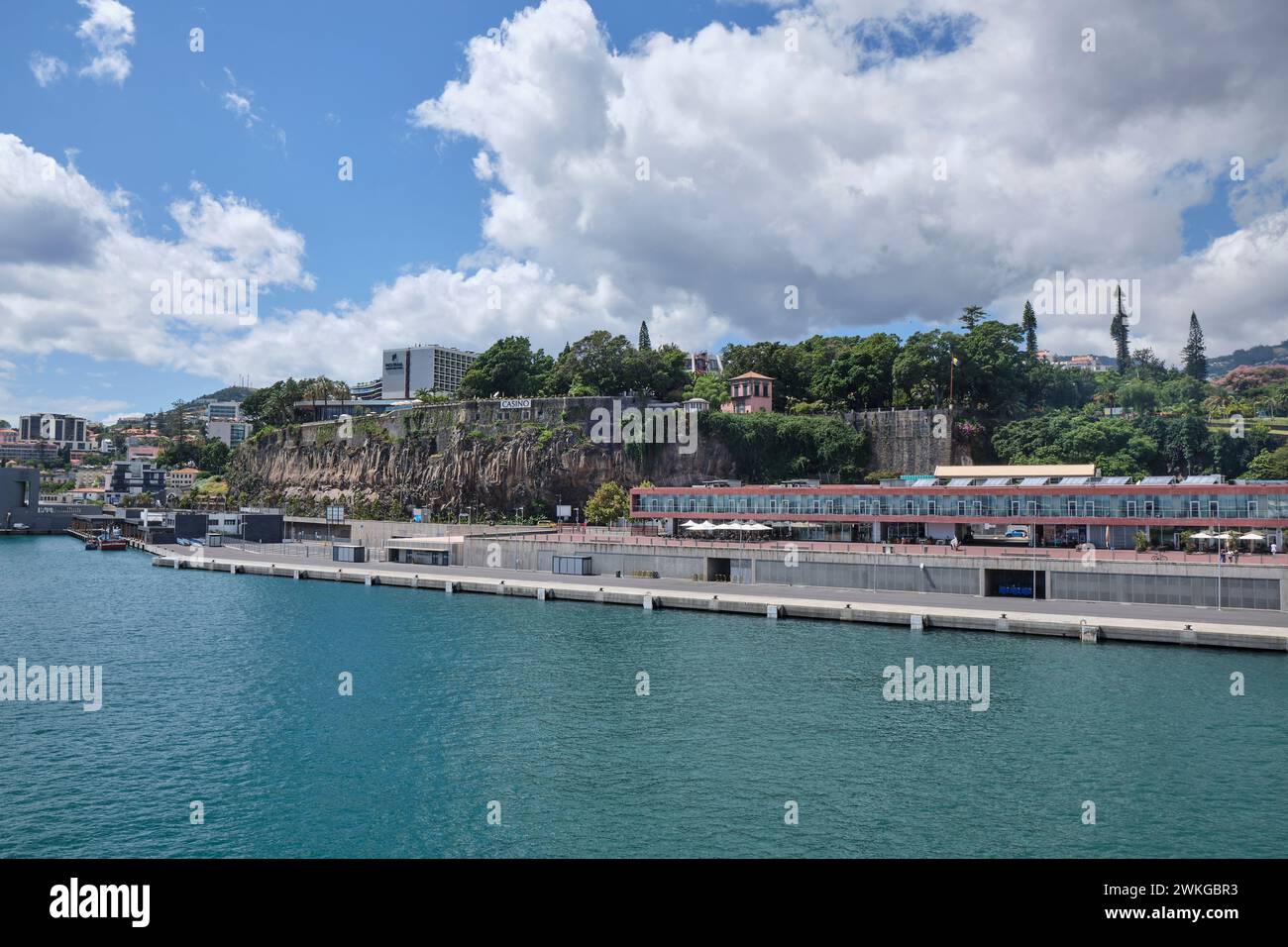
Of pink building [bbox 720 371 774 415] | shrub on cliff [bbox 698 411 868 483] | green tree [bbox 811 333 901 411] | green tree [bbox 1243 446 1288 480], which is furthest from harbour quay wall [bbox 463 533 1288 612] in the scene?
green tree [bbox 1243 446 1288 480]

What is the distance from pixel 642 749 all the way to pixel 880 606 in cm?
2762

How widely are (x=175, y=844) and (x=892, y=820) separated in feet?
64.9

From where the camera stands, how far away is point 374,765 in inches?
1100

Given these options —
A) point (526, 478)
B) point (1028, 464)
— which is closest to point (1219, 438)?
point (1028, 464)

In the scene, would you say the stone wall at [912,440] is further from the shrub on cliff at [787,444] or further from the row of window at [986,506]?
the row of window at [986,506]

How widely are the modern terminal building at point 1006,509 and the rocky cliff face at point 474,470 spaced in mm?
19745

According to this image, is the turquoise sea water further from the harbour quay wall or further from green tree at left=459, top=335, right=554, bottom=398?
green tree at left=459, top=335, right=554, bottom=398

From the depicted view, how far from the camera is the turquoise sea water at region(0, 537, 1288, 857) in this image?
2261cm

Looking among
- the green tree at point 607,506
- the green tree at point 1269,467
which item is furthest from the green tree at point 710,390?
the green tree at point 1269,467

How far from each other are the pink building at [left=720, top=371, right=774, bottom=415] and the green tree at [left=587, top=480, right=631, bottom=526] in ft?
87.6

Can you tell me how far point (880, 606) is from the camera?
52.2m

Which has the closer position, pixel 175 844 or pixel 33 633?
pixel 175 844
